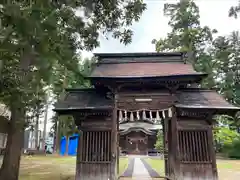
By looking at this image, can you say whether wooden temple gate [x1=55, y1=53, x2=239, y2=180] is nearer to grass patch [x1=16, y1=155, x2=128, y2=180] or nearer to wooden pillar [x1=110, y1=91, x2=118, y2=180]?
wooden pillar [x1=110, y1=91, x2=118, y2=180]

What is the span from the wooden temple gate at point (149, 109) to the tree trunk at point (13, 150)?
4.71 ft

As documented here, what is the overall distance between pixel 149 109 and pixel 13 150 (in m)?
5.03

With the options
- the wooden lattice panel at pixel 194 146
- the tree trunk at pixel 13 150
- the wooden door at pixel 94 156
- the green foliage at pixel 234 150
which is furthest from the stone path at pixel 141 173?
the green foliage at pixel 234 150

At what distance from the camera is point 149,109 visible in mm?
7410

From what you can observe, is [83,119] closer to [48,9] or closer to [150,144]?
[48,9]

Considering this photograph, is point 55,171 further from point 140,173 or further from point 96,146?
point 96,146

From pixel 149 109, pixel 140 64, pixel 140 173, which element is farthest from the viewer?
pixel 140 173

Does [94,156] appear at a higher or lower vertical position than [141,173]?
higher

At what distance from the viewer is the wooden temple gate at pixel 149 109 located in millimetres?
7020

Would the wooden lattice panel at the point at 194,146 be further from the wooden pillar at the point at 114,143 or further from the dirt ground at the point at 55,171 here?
the dirt ground at the point at 55,171

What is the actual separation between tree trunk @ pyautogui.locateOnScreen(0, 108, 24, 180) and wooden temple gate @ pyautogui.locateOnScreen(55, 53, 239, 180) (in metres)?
1.44

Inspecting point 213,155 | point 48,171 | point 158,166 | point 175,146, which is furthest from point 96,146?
point 158,166

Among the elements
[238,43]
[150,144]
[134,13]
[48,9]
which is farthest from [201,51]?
[48,9]

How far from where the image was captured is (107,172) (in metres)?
7.01
